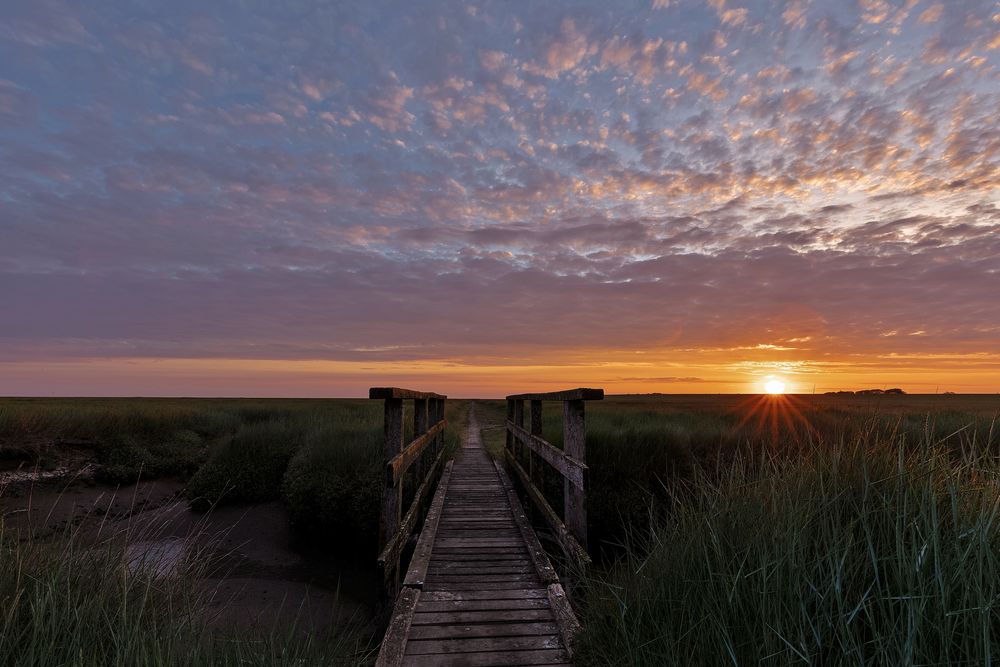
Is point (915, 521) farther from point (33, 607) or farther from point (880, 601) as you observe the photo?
point (33, 607)

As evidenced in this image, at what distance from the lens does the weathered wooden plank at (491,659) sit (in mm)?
4223

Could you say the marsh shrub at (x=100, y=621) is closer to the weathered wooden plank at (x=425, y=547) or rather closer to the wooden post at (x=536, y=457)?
the weathered wooden plank at (x=425, y=547)

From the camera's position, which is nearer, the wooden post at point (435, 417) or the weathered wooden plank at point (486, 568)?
Answer: the weathered wooden plank at point (486, 568)

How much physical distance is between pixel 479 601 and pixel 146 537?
783 centimetres

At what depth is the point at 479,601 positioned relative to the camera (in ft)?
17.7

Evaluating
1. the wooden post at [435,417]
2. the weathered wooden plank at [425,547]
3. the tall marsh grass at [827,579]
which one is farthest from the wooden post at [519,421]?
the tall marsh grass at [827,579]

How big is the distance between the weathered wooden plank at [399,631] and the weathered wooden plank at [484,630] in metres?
0.12

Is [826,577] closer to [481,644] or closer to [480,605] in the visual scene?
[481,644]

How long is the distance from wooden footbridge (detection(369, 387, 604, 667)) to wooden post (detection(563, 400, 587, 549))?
0.04 feet

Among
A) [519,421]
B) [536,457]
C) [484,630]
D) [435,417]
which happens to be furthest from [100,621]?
[435,417]

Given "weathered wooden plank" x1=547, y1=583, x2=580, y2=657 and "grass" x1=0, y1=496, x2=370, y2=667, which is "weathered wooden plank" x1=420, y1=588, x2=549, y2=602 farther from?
"grass" x1=0, y1=496, x2=370, y2=667

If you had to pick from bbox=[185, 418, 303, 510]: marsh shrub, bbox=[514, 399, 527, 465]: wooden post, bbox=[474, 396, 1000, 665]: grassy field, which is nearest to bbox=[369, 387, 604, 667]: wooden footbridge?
bbox=[474, 396, 1000, 665]: grassy field

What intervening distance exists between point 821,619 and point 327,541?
10.5 metres

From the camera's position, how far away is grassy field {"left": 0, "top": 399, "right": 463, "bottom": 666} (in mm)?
2859
